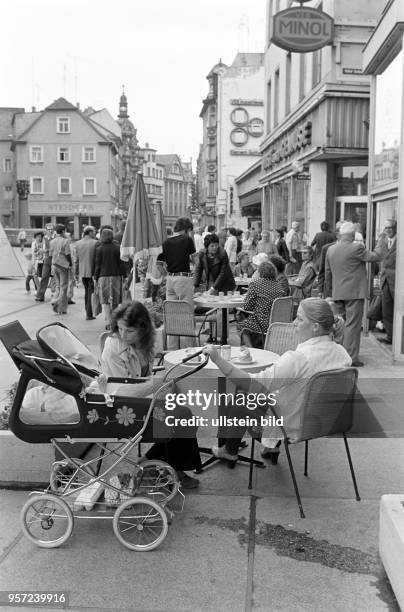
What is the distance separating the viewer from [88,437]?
382cm

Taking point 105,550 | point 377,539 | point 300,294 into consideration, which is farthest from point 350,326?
point 105,550

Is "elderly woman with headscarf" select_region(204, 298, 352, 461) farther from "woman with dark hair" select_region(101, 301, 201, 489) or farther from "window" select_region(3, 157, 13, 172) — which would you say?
"window" select_region(3, 157, 13, 172)

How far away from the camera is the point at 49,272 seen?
15.6m

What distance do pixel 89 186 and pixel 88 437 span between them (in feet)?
212

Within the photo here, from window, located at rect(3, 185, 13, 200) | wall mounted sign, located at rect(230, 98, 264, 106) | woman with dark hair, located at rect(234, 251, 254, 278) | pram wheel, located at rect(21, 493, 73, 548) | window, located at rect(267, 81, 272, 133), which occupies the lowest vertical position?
pram wheel, located at rect(21, 493, 73, 548)

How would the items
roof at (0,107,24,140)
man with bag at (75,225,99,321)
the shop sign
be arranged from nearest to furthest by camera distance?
man with bag at (75,225,99,321) → the shop sign → roof at (0,107,24,140)

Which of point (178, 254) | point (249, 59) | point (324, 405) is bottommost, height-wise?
point (324, 405)

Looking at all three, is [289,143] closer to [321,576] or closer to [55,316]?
[55,316]

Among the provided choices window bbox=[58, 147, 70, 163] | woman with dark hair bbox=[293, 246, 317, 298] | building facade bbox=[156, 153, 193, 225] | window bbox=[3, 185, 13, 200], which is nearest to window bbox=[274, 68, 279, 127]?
woman with dark hair bbox=[293, 246, 317, 298]

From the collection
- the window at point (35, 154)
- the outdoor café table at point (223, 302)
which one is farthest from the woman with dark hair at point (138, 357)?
the window at point (35, 154)

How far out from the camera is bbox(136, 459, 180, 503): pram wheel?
4.04 metres

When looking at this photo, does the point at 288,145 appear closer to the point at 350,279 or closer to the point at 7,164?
the point at 350,279

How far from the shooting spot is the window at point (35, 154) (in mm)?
64000

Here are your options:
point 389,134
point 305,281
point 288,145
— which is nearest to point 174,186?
point 288,145
